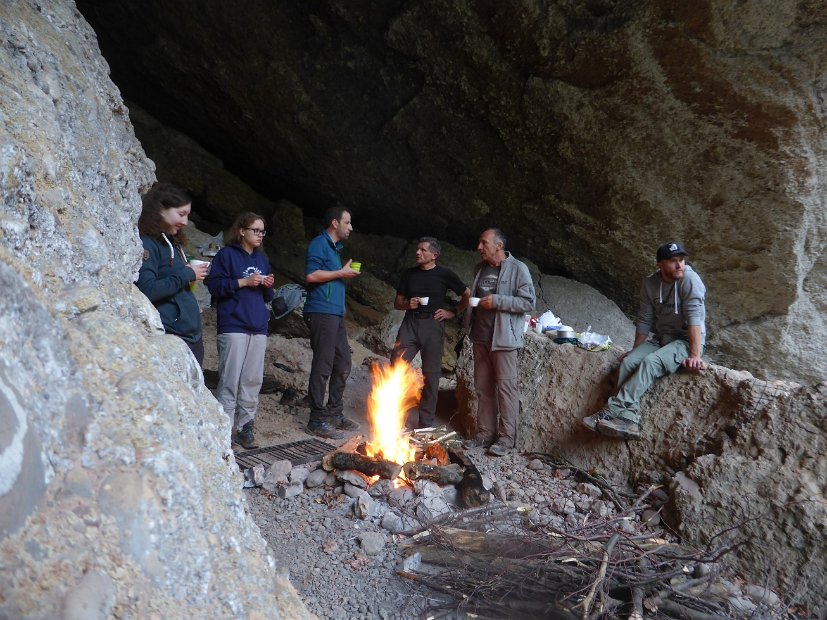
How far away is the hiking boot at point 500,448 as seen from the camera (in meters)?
4.59

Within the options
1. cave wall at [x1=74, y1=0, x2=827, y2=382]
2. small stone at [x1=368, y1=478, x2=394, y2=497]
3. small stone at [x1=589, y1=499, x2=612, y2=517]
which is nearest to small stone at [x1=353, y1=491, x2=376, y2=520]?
small stone at [x1=368, y1=478, x2=394, y2=497]

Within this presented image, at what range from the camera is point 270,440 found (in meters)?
4.43

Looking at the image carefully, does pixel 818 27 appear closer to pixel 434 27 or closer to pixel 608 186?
pixel 608 186

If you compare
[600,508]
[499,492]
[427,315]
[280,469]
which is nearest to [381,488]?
[280,469]

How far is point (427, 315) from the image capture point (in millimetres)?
5176

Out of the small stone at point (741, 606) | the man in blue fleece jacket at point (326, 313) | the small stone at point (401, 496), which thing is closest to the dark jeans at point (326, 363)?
the man in blue fleece jacket at point (326, 313)

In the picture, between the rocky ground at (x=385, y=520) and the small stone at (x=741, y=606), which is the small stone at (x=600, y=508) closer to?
the rocky ground at (x=385, y=520)

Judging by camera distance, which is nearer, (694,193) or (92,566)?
(92,566)

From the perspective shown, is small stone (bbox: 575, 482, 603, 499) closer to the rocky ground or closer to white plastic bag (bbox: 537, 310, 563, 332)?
the rocky ground

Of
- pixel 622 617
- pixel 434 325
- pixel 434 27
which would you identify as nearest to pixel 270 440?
pixel 434 325

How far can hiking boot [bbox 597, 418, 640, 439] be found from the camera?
398 cm

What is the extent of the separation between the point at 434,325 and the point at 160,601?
4.23 meters

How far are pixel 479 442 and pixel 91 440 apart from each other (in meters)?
4.11

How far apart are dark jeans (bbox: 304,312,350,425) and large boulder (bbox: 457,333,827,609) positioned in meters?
1.78
